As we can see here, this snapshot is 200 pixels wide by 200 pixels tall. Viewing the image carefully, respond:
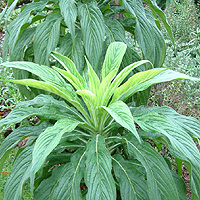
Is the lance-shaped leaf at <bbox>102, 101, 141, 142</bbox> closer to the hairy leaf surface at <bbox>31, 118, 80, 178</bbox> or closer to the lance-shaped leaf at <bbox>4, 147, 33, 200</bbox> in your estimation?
the hairy leaf surface at <bbox>31, 118, 80, 178</bbox>

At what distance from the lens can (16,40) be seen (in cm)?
185

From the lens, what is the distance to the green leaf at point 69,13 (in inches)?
65.9

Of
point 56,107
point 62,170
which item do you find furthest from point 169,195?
point 56,107

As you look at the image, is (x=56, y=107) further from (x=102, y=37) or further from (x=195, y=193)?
(x=195, y=193)

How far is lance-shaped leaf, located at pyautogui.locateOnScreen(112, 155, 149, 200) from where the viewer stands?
150 centimetres

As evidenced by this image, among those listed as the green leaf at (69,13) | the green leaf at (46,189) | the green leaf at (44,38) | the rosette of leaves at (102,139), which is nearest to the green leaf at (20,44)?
the green leaf at (44,38)

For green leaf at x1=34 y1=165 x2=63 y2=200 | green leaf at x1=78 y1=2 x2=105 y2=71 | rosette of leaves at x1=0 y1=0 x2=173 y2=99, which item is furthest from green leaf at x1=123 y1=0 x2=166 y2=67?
green leaf at x1=34 y1=165 x2=63 y2=200

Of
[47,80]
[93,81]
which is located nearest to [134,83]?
[93,81]

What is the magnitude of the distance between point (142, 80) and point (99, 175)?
1.69ft

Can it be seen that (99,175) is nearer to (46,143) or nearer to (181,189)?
(46,143)

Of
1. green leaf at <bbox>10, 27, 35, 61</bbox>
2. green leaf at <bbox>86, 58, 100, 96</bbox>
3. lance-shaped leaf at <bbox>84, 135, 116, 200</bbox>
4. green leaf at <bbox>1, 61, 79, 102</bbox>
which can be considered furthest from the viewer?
green leaf at <bbox>10, 27, 35, 61</bbox>

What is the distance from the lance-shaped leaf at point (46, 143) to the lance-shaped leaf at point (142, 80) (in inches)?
12.4

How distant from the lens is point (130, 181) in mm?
1524

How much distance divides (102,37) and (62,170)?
0.79 meters
